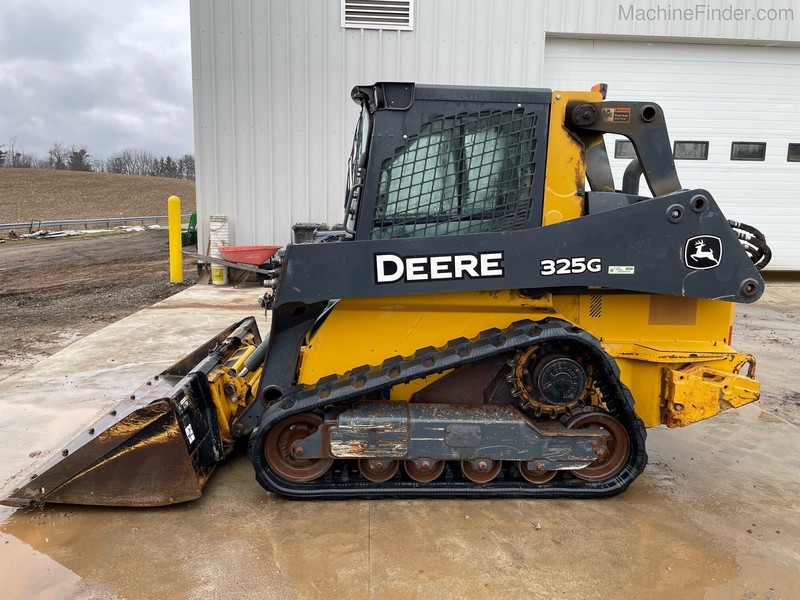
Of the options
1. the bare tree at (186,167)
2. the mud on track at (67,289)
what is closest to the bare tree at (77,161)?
the bare tree at (186,167)

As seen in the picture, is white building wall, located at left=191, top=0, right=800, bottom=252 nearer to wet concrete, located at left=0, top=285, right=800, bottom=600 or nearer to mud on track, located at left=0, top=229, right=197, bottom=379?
mud on track, located at left=0, top=229, right=197, bottom=379

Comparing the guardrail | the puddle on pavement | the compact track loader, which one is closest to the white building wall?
the compact track loader

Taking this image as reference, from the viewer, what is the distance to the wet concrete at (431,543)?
8.91 ft

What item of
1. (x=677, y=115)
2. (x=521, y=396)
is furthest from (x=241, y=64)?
(x=521, y=396)

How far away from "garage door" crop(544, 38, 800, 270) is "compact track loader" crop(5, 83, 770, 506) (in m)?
9.21

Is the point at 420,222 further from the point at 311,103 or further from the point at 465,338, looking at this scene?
the point at 311,103

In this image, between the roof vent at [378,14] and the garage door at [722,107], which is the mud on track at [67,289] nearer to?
the roof vent at [378,14]

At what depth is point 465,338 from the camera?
11.6ft

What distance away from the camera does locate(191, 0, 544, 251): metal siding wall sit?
10.8m

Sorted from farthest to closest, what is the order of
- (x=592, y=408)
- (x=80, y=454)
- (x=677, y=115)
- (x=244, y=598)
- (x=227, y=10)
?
(x=677, y=115)
(x=227, y=10)
(x=592, y=408)
(x=80, y=454)
(x=244, y=598)

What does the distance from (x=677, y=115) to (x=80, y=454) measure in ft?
40.9

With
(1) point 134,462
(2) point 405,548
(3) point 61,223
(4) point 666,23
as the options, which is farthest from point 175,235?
(3) point 61,223

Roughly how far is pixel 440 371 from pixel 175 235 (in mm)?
9331
